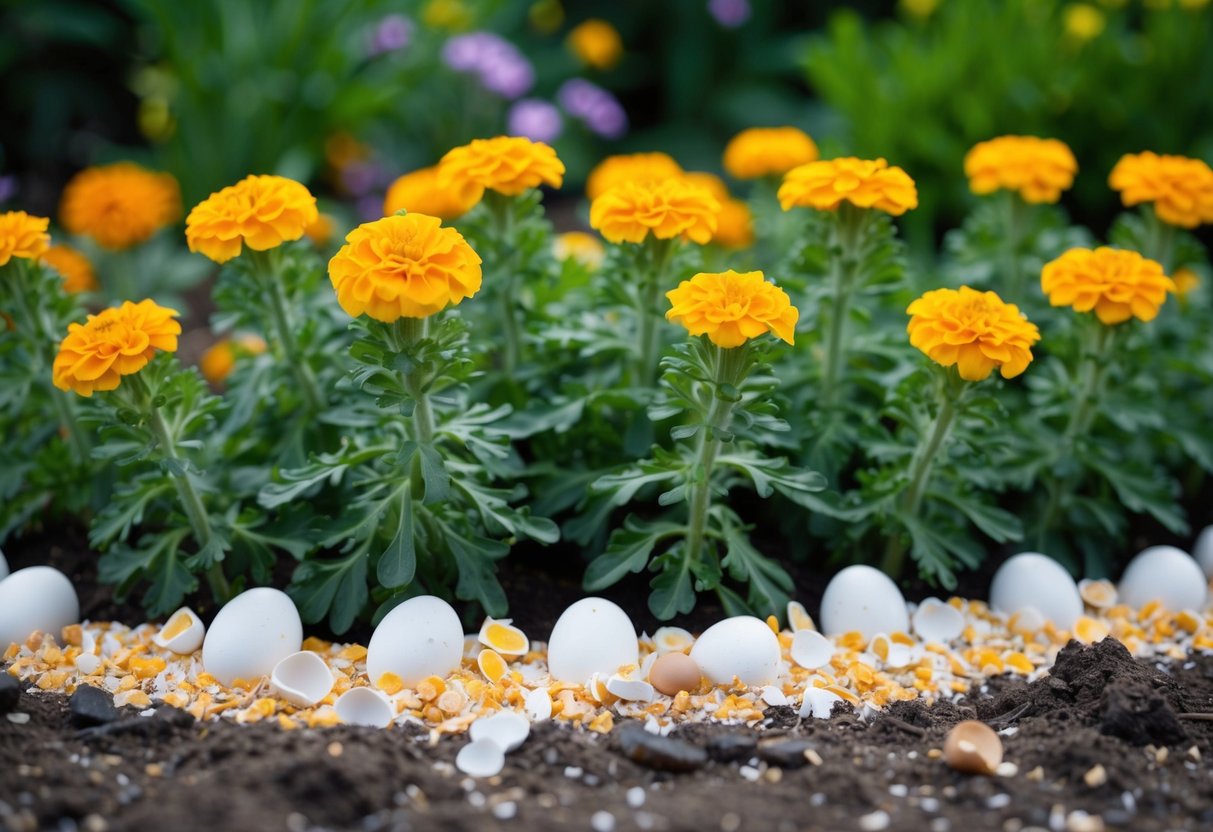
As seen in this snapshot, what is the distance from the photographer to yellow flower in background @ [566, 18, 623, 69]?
550 cm

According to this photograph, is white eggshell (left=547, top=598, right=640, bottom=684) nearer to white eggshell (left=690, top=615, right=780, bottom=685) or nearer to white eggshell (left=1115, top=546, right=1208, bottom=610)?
white eggshell (left=690, top=615, right=780, bottom=685)

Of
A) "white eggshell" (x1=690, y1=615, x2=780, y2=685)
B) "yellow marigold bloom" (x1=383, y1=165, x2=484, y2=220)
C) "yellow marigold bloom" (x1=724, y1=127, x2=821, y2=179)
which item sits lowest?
"white eggshell" (x1=690, y1=615, x2=780, y2=685)

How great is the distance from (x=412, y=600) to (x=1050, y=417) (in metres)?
1.74

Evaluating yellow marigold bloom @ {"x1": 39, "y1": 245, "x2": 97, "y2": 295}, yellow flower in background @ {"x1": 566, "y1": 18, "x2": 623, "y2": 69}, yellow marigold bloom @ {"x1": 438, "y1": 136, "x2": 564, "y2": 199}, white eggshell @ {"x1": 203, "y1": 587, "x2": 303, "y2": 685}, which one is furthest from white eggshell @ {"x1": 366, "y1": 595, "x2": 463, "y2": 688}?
yellow flower in background @ {"x1": 566, "y1": 18, "x2": 623, "y2": 69}

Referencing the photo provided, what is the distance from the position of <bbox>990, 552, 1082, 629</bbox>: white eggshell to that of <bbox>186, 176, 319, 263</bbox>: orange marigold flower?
5.92 ft

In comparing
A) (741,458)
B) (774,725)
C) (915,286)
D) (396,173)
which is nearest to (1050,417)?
(915,286)

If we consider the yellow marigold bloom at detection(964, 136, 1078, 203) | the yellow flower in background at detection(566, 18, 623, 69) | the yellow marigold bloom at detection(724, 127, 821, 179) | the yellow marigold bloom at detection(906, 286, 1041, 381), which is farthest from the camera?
the yellow flower in background at detection(566, 18, 623, 69)

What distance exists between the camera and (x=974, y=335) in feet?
7.50

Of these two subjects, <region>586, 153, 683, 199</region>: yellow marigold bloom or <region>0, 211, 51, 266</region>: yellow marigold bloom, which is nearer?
<region>0, 211, 51, 266</region>: yellow marigold bloom

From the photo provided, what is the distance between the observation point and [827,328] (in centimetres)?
280

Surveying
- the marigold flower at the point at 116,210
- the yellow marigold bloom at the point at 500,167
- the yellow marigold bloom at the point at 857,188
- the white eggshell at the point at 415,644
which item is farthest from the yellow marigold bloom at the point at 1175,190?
the marigold flower at the point at 116,210

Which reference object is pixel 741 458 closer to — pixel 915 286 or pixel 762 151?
pixel 915 286

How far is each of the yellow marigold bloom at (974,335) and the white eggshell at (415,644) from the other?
1103mm

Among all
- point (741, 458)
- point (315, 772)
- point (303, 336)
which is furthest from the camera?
point (303, 336)
